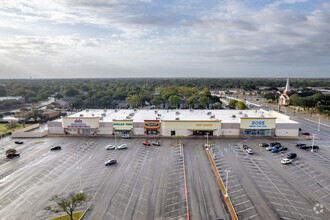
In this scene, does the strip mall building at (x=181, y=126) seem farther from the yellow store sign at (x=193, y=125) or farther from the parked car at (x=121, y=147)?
the parked car at (x=121, y=147)

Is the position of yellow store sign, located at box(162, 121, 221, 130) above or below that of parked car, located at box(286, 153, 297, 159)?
above

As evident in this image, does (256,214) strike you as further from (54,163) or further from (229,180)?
(54,163)

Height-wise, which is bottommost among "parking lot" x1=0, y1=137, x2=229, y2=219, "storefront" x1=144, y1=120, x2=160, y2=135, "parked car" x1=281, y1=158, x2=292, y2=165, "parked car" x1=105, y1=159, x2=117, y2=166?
"parking lot" x1=0, y1=137, x2=229, y2=219

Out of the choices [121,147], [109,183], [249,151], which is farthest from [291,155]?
[121,147]

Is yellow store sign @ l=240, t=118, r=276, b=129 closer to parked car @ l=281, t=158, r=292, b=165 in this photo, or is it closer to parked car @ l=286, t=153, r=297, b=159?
parked car @ l=286, t=153, r=297, b=159

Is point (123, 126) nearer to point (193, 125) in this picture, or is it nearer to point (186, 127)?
point (186, 127)

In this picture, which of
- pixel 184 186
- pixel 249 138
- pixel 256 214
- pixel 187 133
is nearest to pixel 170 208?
pixel 184 186

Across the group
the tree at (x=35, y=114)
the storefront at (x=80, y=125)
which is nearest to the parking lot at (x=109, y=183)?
the storefront at (x=80, y=125)

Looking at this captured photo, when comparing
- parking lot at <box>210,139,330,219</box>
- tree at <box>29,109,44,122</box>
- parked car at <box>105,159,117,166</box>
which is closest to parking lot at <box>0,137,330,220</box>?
parking lot at <box>210,139,330,219</box>
